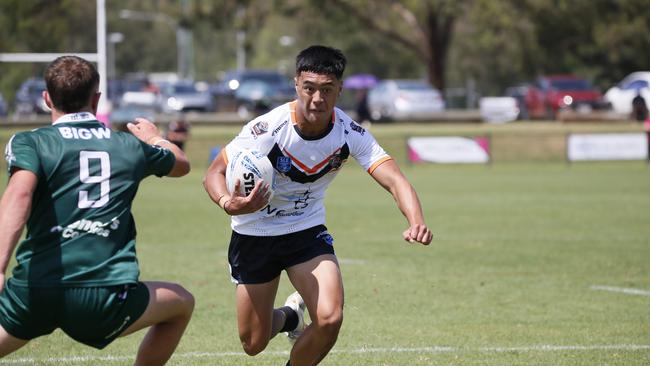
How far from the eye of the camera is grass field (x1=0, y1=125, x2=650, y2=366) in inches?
298

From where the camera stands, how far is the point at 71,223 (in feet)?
15.3

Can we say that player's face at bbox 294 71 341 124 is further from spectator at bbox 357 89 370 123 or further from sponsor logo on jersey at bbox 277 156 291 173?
spectator at bbox 357 89 370 123

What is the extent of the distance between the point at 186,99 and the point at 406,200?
4261cm

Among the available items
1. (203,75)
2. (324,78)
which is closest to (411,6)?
(324,78)

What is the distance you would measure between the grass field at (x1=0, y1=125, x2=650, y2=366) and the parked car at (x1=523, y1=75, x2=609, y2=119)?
20.4 m

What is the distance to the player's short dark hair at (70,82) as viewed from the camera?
4.73 meters

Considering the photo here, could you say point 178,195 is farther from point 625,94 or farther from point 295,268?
point 625,94

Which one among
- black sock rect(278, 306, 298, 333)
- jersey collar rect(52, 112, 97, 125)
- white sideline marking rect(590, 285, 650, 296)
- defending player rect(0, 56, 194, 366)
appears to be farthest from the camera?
white sideline marking rect(590, 285, 650, 296)

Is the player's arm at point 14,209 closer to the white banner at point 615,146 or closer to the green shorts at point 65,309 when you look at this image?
the green shorts at point 65,309

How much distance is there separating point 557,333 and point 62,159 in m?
4.85

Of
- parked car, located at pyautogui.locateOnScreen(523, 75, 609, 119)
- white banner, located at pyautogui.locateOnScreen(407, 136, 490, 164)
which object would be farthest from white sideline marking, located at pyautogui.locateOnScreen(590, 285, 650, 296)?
parked car, located at pyautogui.locateOnScreen(523, 75, 609, 119)

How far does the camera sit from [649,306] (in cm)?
950

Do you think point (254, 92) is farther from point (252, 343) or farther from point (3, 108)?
point (252, 343)

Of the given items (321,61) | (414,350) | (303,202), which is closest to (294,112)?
(321,61)
